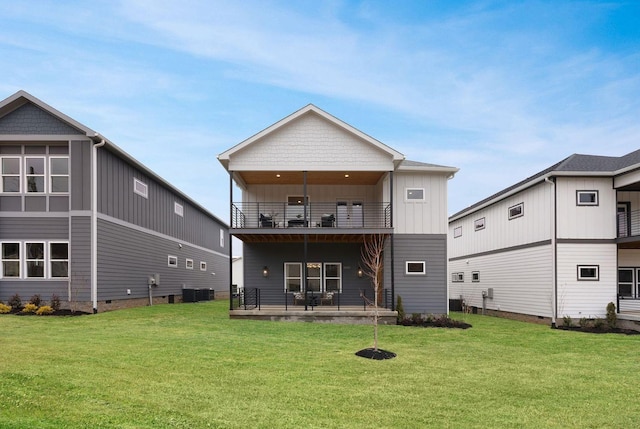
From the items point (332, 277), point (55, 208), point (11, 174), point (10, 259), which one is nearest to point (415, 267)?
point (332, 277)

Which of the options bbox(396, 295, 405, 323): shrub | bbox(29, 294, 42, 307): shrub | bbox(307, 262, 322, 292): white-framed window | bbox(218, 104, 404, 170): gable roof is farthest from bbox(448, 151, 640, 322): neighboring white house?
bbox(29, 294, 42, 307): shrub

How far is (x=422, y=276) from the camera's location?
17922 mm

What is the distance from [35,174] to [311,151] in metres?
10.7

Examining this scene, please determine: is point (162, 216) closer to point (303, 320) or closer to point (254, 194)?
point (254, 194)

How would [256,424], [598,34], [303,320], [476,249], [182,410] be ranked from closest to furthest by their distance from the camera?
[256,424], [182,410], [303,320], [598,34], [476,249]

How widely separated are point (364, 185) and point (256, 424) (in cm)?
1526

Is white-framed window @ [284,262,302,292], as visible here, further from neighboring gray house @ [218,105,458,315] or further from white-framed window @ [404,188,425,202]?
white-framed window @ [404,188,425,202]

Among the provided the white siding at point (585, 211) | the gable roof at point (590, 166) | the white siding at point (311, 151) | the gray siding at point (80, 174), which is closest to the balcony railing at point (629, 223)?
the white siding at point (585, 211)

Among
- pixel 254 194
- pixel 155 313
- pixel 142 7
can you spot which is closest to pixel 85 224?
pixel 155 313

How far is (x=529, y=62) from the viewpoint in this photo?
23484 mm

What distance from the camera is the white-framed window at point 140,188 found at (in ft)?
66.9

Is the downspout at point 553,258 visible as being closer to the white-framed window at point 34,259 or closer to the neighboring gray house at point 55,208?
the neighboring gray house at point 55,208

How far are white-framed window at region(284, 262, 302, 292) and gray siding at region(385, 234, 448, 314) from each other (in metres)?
3.85

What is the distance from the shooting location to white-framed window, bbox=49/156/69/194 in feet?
55.0
